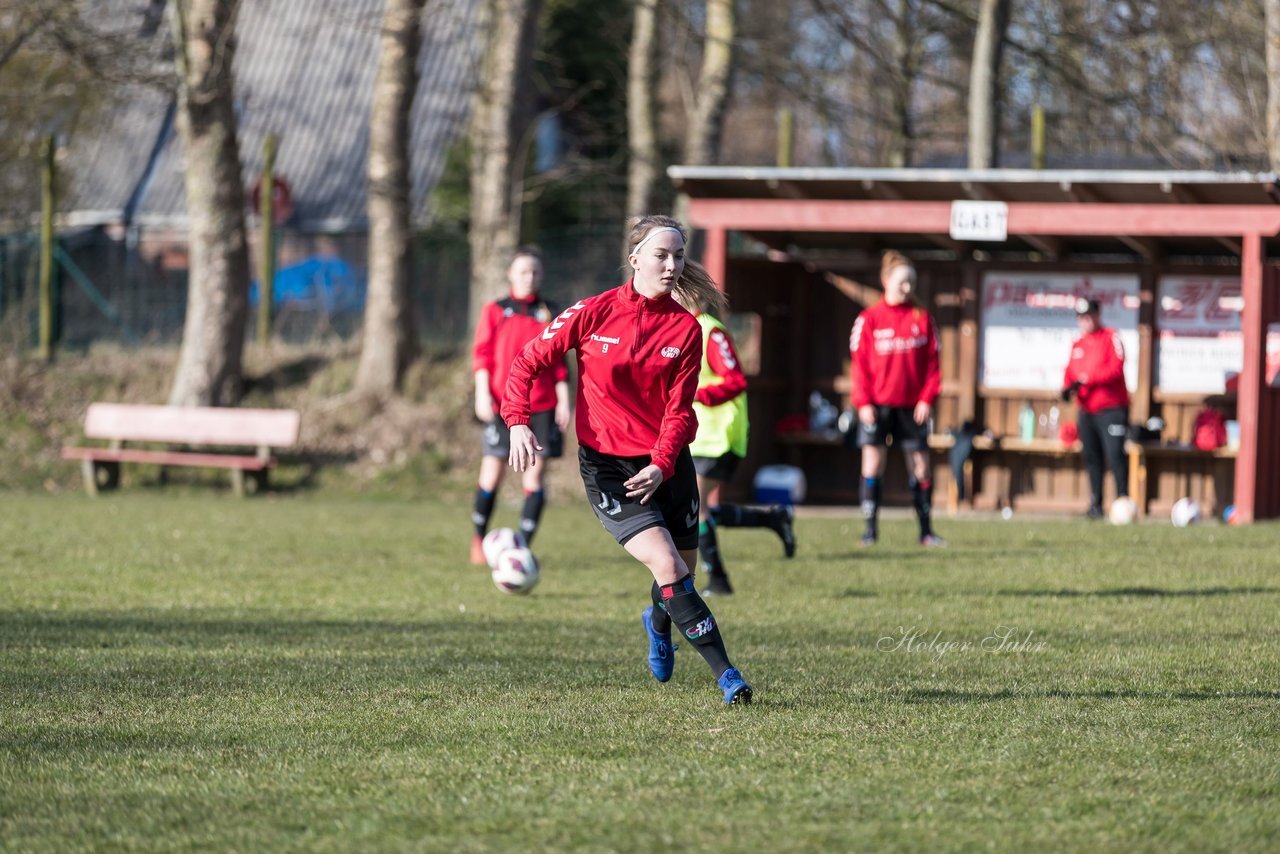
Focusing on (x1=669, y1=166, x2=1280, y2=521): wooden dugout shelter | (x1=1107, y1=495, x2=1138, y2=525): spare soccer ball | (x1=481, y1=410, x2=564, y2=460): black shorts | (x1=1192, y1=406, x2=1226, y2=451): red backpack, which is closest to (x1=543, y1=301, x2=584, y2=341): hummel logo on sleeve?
(x1=481, y1=410, x2=564, y2=460): black shorts

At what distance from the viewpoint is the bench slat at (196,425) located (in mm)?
18703

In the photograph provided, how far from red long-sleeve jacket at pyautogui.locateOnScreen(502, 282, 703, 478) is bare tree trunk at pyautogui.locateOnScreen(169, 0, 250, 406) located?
1415cm

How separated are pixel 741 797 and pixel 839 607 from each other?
4554 millimetres

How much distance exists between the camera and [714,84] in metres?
21.8

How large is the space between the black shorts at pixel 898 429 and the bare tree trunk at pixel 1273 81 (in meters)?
7.49

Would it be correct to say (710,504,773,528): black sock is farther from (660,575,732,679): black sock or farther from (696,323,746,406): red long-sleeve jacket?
(660,575,732,679): black sock

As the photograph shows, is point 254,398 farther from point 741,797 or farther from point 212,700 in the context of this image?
point 741,797

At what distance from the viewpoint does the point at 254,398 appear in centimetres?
2114

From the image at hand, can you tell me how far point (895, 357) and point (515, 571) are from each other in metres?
3.90

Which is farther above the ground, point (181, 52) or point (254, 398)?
point (181, 52)

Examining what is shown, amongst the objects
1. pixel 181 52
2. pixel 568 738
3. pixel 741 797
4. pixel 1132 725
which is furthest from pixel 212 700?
pixel 181 52

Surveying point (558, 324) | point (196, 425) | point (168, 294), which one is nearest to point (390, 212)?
point (196, 425)

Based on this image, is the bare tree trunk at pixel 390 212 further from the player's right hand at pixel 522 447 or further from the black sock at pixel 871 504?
the player's right hand at pixel 522 447

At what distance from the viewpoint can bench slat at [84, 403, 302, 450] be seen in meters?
18.7
